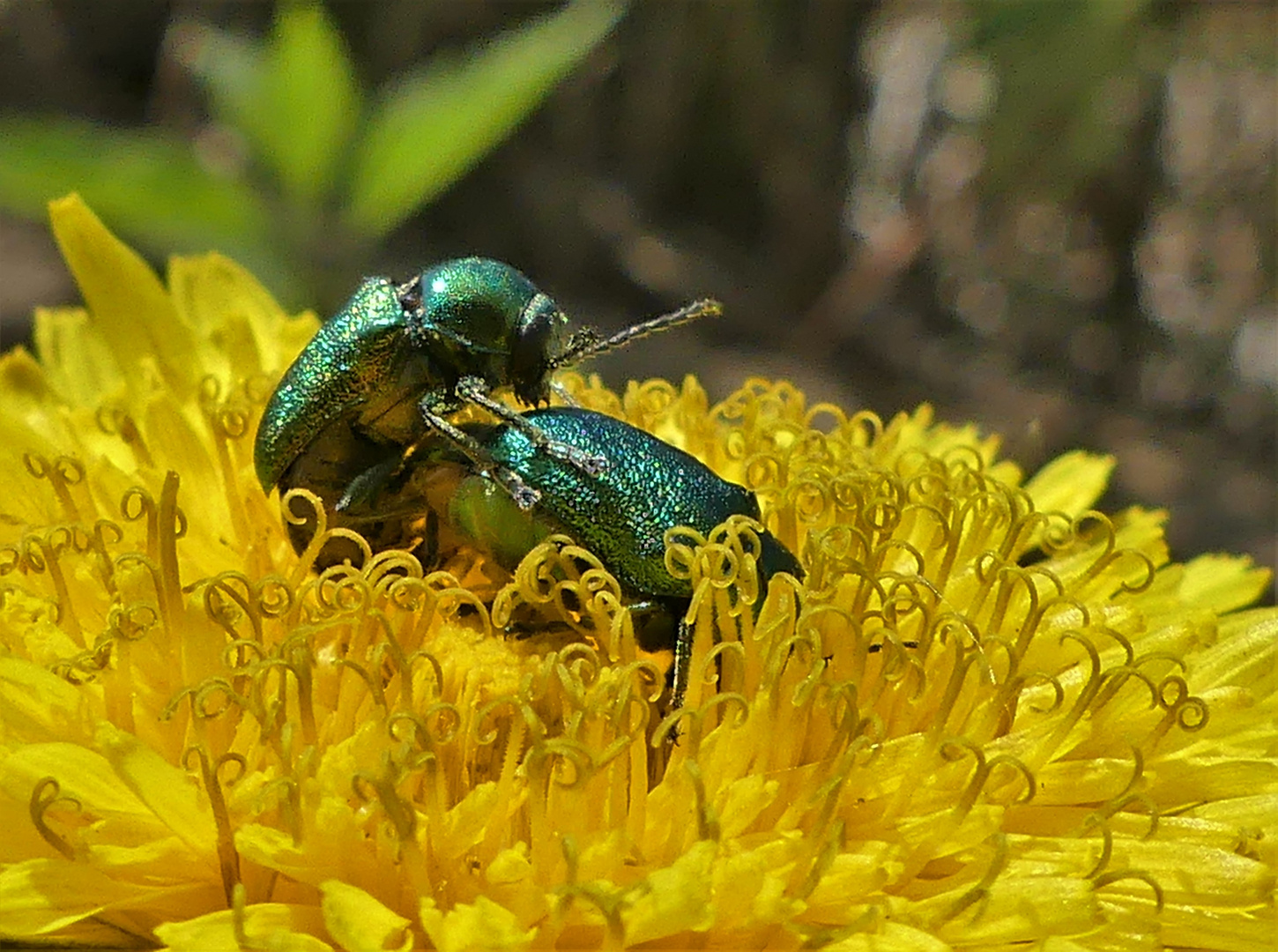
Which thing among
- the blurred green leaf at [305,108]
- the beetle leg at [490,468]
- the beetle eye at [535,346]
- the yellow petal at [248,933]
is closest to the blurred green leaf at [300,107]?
the blurred green leaf at [305,108]

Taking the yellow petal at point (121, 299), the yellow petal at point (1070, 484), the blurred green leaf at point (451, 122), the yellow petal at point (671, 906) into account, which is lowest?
the yellow petal at point (671, 906)

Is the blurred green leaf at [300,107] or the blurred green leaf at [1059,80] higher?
the blurred green leaf at [1059,80]

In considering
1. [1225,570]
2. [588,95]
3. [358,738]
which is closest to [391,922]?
[358,738]

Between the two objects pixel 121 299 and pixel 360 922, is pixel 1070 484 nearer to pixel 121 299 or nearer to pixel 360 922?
pixel 360 922

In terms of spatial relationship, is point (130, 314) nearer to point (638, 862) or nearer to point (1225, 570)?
point (638, 862)

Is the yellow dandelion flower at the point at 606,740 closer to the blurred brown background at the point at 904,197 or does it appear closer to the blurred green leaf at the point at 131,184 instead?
the blurred green leaf at the point at 131,184

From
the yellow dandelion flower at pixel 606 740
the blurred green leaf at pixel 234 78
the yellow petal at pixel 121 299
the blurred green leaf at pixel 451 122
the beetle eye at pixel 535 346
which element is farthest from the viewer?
the blurred green leaf at pixel 234 78

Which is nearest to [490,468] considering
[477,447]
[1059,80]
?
[477,447]
